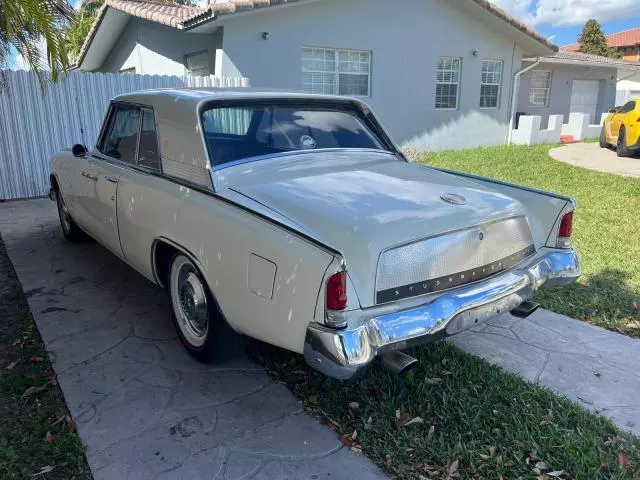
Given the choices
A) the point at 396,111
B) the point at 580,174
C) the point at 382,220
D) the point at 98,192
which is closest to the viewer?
the point at 382,220

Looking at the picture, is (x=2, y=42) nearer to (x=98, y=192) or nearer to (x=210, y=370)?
(x=98, y=192)

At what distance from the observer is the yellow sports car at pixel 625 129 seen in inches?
521

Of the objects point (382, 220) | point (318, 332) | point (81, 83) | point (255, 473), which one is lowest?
point (255, 473)

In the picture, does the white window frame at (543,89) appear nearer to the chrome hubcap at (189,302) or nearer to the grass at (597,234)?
the grass at (597,234)

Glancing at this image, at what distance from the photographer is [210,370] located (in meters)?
3.50

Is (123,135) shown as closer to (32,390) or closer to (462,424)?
(32,390)

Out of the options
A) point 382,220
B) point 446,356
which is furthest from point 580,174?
point 382,220

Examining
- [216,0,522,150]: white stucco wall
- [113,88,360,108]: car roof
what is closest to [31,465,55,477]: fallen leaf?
[113,88,360,108]: car roof

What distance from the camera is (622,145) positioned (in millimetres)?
13734

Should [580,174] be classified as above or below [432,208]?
below

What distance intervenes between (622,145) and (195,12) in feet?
36.6

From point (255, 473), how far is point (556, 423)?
5.40 ft

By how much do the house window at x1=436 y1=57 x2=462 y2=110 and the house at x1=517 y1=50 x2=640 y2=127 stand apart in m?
3.62

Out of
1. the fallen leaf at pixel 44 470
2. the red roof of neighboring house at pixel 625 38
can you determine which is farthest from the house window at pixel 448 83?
the red roof of neighboring house at pixel 625 38
